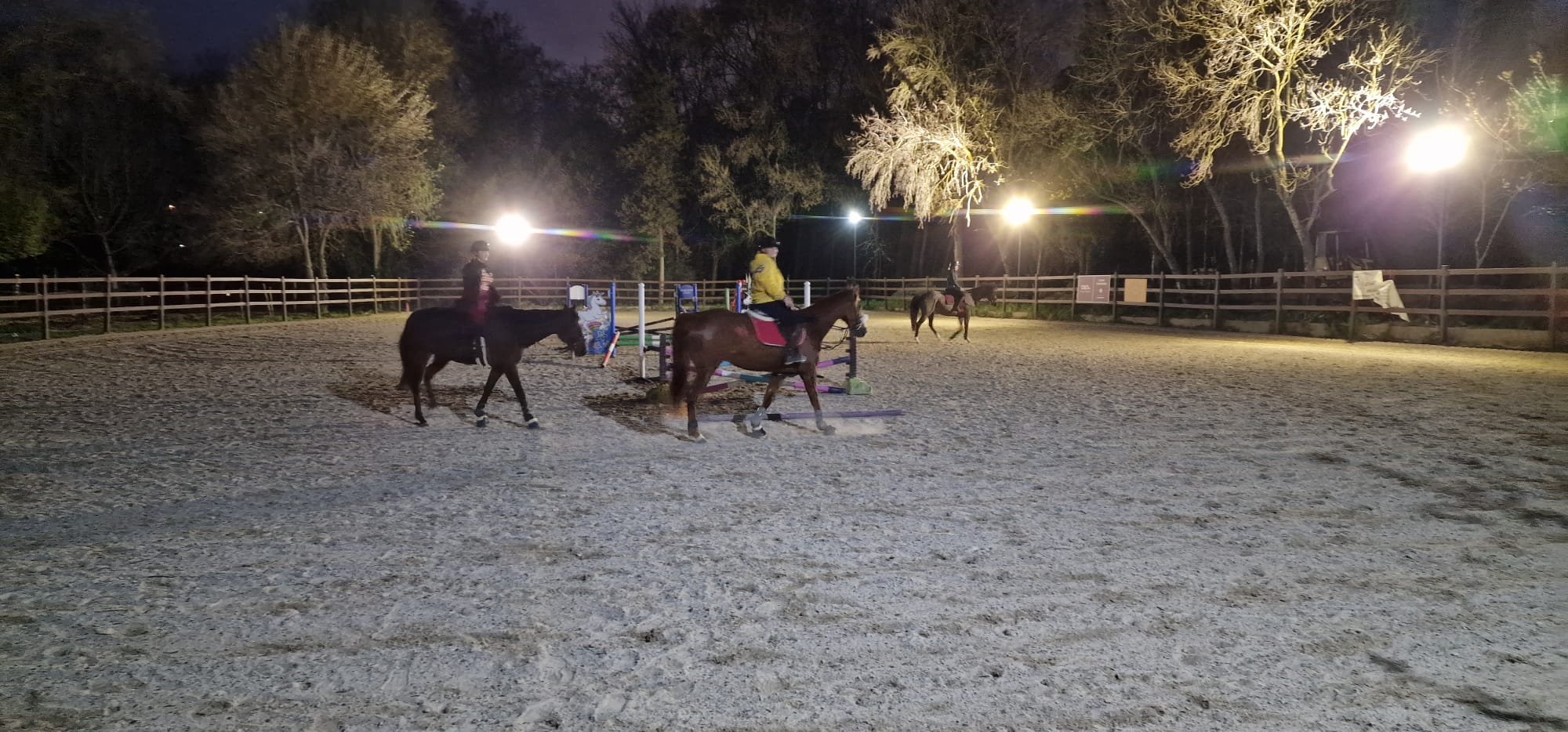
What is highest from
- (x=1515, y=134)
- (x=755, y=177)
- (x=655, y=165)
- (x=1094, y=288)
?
(x=655, y=165)

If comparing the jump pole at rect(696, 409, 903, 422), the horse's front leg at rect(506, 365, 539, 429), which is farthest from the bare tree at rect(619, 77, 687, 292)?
the horse's front leg at rect(506, 365, 539, 429)

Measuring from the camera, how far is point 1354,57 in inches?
728

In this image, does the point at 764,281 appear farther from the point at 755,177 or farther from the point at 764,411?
the point at 755,177

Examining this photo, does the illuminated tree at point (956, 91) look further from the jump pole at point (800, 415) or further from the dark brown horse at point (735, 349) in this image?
the dark brown horse at point (735, 349)

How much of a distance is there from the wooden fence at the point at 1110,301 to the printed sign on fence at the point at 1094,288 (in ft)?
0.71

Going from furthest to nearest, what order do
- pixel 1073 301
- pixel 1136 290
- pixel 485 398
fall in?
pixel 1073 301
pixel 1136 290
pixel 485 398

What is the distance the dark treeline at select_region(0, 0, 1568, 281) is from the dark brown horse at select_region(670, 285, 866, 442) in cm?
1620

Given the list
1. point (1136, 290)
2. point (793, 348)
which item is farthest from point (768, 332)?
point (1136, 290)

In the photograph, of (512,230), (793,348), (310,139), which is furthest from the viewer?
(512,230)

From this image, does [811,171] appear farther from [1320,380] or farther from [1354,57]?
[1320,380]

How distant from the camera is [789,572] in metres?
3.87

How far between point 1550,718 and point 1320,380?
375 inches

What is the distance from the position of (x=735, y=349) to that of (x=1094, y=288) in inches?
844

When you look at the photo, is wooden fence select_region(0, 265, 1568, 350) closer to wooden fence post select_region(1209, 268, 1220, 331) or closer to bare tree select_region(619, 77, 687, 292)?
wooden fence post select_region(1209, 268, 1220, 331)
